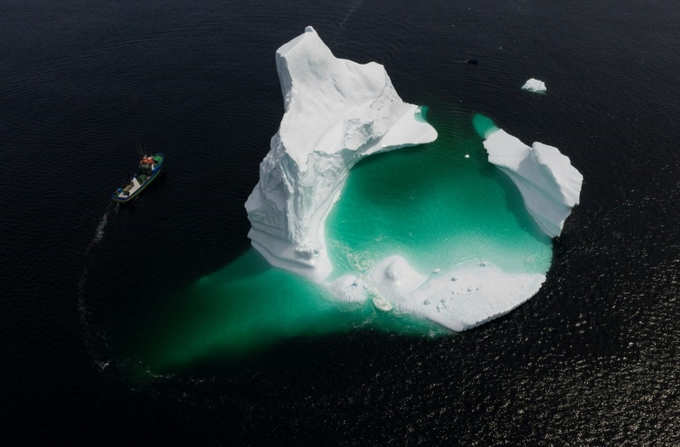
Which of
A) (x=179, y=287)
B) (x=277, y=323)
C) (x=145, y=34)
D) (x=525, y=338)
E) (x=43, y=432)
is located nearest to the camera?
(x=43, y=432)

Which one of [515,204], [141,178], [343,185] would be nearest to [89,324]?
[141,178]

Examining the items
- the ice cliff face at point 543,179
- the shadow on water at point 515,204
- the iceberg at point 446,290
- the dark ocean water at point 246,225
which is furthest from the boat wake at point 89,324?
the ice cliff face at point 543,179

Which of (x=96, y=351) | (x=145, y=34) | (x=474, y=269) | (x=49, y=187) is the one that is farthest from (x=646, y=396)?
(x=145, y=34)

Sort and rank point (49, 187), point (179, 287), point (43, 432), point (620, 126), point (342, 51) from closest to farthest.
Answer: point (43, 432) < point (179, 287) < point (49, 187) < point (620, 126) < point (342, 51)

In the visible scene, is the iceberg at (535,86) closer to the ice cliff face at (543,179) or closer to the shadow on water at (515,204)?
the ice cliff face at (543,179)

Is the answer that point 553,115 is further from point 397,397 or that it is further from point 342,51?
point 397,397

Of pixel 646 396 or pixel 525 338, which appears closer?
pixel 646 396
